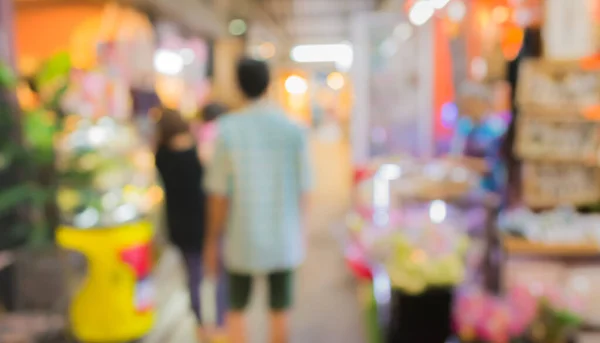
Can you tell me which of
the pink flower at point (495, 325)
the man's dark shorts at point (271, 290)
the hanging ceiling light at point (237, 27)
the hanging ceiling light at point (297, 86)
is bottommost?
the man's dark shorts at point (271, 290)

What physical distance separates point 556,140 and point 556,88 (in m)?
0.28

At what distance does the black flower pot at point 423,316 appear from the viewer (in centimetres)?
186

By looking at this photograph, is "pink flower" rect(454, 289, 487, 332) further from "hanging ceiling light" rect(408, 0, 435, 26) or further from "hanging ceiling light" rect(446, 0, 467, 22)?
"hanging ceiling light" rect(446, 0, 467, 22)

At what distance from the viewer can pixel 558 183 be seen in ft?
10.0

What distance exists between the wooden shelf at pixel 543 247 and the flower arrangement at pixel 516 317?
934mm

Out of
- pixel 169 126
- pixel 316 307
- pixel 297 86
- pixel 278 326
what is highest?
pixel 297 86

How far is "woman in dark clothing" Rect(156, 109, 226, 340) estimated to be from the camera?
3051 millimetres

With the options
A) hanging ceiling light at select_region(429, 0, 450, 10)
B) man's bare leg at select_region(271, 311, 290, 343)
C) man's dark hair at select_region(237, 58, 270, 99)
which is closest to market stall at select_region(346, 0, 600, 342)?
hanging ceiling light at select_region(429, 0, 450, 10)

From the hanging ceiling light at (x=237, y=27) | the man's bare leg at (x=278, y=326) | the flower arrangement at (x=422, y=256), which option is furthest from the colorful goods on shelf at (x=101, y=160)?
the hanging ceiling light at (x=237, y=27)

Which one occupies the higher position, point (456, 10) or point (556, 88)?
point (456, 10)

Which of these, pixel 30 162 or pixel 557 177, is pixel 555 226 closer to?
pixel 557 177

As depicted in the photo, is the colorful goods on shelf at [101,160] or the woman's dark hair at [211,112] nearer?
the colorful goods on shelf at [101,160]

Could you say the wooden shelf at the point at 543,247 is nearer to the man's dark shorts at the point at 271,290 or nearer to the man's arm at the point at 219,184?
the man's dark shorts at the point at 271,290

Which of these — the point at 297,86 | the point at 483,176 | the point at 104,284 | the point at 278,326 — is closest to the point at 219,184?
the point at 278,326
